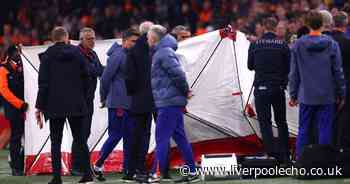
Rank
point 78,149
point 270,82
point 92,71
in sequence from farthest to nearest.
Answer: point 92,71 < point 270,82 < point 78,149

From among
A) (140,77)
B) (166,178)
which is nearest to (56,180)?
(166,178)

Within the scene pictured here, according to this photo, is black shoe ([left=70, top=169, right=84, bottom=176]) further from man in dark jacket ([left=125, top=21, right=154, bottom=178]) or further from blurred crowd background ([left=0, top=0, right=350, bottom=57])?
blurred crowd background ([left=0, top=0, right=350, bottom=57])

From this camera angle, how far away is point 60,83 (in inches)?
510

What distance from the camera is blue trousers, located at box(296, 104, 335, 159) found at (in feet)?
42.7

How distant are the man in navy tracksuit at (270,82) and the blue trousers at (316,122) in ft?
2.83

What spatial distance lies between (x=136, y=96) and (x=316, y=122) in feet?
7.05

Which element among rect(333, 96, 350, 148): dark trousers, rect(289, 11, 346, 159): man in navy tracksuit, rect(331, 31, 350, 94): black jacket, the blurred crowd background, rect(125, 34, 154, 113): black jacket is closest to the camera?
rect(289, 11, 346, 159): man in navy tracksuit

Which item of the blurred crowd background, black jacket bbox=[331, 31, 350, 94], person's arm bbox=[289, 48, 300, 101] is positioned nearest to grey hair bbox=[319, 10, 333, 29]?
black jacket bbox=[331, 31, 350, 94]

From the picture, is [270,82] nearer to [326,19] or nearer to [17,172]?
[326,19]

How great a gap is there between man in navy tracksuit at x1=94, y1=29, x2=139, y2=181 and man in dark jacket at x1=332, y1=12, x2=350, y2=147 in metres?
2.46

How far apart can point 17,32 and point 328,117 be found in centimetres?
1526

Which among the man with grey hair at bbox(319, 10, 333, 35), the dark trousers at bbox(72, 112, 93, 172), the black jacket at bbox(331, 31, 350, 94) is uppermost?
the man with grey hair at bbox(319, 10, 333, 35)

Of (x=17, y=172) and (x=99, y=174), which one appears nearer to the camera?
(x=99, y=174)

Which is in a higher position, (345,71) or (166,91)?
(345,71)
